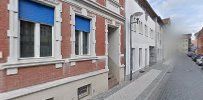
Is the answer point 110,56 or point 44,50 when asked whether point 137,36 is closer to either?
point 110,56

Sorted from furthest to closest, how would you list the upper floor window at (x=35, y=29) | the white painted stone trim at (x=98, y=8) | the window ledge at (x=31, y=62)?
the white painted stone trim at (x=98, y=8) → the upper floor window at (x=35, y=29) → the window ledge at (x=31, y=62)

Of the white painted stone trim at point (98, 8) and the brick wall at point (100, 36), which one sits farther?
the brick wall at point (100, 36)

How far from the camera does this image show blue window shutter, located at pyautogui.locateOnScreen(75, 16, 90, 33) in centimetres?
986

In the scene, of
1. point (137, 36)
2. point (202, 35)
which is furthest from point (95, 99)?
point (202, 35)

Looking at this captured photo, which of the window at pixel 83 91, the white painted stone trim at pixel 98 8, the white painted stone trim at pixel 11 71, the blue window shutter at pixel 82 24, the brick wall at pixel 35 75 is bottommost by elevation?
the window at pixel 83 91

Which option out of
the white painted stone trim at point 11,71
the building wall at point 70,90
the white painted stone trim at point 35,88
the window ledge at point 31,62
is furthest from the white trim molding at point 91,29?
the white painted stone trim at point 11,71

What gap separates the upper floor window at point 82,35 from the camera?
32.9 ft

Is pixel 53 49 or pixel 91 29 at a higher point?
pixel 91 29

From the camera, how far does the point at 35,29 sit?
7.19m

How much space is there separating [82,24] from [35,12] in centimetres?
341

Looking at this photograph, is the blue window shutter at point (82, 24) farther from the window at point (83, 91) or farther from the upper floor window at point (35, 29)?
the window at point (83, 91)

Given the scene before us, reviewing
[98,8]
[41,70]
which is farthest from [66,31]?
[98,8]

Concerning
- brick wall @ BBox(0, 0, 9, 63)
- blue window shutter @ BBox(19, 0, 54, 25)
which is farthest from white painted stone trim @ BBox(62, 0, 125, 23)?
brick wall @ BBox(0, 0, 9, 63)

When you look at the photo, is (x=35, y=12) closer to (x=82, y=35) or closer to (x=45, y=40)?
(x=45, y=40)
